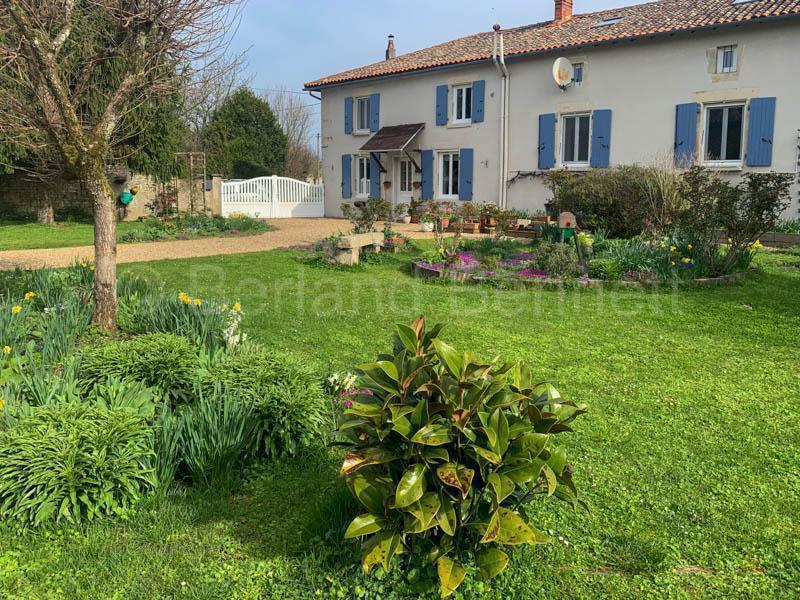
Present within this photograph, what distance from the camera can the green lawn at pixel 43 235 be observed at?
14281 millimetres

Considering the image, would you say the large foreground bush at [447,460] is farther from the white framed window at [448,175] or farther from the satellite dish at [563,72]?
the white framed window at [448,175]

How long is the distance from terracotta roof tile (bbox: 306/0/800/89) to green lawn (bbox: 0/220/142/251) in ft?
35.6

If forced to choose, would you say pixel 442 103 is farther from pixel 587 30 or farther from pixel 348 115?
pixel 587 30

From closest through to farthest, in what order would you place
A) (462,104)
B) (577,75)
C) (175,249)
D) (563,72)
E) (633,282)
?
1. (633,282)
2. (175,249)
3. (563,72)
4. (577,75)
5. (462,104)

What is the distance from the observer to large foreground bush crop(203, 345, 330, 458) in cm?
349

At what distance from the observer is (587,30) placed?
19.3 m

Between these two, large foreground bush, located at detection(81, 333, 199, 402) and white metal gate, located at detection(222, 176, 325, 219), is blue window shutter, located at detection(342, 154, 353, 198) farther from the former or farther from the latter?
large foreground bush, located at detection(81, 333, 199, 402)

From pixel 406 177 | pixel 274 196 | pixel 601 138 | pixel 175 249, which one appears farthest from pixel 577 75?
pixel 175 249

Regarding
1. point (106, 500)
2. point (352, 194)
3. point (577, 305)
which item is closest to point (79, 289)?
point (106, 500)

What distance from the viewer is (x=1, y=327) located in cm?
451

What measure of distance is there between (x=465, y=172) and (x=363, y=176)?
4988 mm

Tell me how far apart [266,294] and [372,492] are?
6.25 metres

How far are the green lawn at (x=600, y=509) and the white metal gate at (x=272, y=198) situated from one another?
1809cm

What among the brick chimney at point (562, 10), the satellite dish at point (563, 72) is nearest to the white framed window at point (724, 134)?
the satellite dish at point (563, 72)
